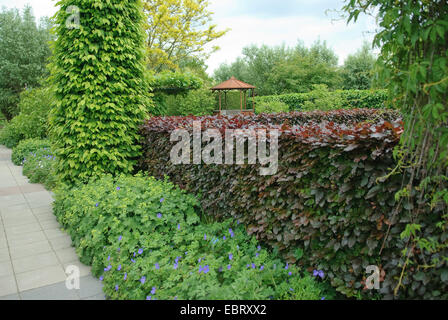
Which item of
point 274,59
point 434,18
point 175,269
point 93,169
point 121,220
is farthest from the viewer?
point 274,59

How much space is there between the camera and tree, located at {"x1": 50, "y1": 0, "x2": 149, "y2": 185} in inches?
204

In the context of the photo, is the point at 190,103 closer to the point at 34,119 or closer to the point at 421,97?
the point at 34,119

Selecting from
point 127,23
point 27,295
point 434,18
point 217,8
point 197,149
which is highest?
point 217,8

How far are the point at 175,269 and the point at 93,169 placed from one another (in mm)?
3297

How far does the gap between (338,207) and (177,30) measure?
20.7 metres

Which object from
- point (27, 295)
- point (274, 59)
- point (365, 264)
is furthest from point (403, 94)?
point (274, 59)

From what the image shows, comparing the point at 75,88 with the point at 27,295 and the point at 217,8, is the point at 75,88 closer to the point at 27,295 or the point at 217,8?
the point at 27,295

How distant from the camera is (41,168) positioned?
26.2ft

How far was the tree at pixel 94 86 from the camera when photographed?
5.18m

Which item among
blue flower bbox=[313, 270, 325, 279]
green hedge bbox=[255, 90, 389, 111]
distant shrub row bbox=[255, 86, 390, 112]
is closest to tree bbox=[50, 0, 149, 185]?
blue flower bbox=[313, 270, 325, 279]

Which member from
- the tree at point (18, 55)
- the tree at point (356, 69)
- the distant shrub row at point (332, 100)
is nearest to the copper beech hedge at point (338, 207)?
the distant shrub row at point (332, 100)

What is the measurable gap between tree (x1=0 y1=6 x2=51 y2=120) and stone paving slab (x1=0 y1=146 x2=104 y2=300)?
15.2 metres

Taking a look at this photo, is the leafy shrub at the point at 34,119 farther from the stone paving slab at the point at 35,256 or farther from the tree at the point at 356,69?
the tree at the point at 356,69

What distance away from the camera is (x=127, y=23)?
5.48m
